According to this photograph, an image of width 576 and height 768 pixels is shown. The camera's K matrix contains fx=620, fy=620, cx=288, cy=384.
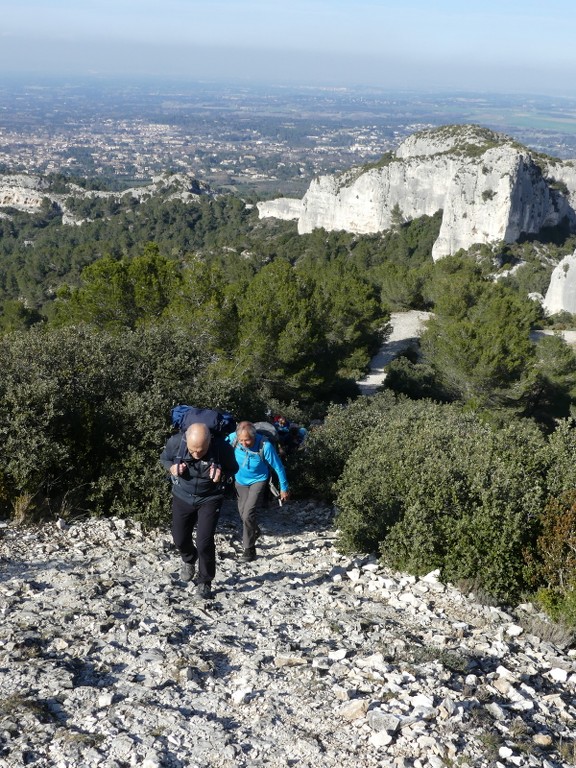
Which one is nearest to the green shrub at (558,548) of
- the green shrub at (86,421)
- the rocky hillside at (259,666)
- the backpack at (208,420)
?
the rocky hillside at (259,666)

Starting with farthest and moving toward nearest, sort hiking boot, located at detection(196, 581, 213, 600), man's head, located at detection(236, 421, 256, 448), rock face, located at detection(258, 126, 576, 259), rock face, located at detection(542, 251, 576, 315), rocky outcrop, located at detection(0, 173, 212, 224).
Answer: rocky outcrop, located at detection(0, 173, 212, 224) < rock face, located at detection(258, 126, 576, 259) < rock face, located at detection(542, 251, 576, 315) < man's head, located at detection(236, 421, 256, 448) < hiking boot, located at detection(196, 581, 213, 600)

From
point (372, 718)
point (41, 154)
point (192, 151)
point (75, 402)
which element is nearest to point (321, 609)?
point (372, 718)

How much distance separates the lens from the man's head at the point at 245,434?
5.08 metres

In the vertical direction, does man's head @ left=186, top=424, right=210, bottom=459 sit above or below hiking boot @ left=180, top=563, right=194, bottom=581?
above

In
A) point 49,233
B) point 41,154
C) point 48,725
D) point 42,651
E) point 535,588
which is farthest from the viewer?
point 41,154

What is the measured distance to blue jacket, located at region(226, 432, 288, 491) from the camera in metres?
5.16

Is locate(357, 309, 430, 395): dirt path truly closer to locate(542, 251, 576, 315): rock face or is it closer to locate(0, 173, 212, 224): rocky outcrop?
locate(542, 251, 576, 315): rock face

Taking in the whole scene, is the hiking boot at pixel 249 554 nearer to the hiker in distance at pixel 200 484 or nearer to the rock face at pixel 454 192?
the hiker in distance at pixel 200 484

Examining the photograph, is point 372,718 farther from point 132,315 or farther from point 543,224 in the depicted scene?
point 543,224

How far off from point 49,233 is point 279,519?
7413 cm

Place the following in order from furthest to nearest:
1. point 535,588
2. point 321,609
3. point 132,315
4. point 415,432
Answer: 1. point 132,315
2. point 415,432
3. point 535,588
4. point 321,609

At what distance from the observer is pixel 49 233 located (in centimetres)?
7294

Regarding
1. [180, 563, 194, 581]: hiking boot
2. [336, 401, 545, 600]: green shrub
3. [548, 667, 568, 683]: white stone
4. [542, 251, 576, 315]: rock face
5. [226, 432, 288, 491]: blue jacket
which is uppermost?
[226, 432, 288, 491]: blue jacket

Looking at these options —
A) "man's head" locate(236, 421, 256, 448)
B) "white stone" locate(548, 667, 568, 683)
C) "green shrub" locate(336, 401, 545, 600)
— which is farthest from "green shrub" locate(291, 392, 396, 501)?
"white stone" locate(548, 667, 568, 683)
